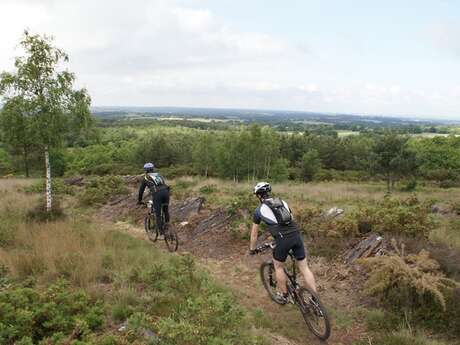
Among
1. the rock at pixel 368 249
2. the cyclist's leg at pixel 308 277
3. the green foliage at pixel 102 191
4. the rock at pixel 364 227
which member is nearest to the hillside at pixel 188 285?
the rock at pixel 364 227

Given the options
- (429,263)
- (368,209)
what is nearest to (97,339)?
(429,263)

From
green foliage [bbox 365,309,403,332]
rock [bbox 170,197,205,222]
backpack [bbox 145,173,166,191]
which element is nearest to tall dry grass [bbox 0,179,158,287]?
backpack [bbox 145,173,166,191]

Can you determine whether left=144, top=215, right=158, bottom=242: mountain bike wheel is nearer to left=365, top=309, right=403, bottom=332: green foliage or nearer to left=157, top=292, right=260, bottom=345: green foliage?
left=157, top=292, right=260, bottom=345: green foliage

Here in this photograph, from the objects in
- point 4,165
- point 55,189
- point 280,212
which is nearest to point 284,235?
point 280,212

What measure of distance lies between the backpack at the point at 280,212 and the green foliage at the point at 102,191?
493 inches

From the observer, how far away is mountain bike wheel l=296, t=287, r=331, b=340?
5.39m

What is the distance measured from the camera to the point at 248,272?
880 centimetres

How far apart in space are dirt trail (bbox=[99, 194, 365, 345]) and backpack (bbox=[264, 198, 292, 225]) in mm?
1723

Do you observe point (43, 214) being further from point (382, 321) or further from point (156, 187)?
point (382, 321)

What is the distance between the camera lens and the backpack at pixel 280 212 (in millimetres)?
5711

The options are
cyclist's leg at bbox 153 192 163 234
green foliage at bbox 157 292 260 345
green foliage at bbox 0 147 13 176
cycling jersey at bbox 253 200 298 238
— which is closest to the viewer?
green foliage at bbox 157 292 260 345

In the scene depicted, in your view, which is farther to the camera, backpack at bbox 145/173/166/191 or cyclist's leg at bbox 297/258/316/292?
backpack at bbox 145/173/166/191

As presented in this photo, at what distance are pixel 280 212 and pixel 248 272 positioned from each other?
3.56 m

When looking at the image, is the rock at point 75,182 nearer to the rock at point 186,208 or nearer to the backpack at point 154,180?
the rock at point 186,208
